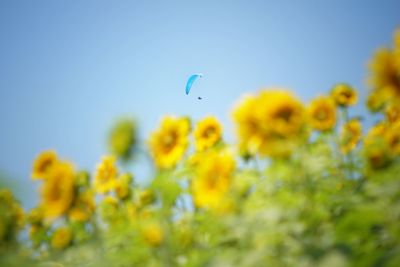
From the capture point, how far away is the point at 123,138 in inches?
164

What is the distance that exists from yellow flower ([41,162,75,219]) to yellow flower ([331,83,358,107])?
567 centimetres

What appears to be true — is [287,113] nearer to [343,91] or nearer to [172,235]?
[172,235]

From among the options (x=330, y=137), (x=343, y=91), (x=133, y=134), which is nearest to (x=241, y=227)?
(x=133, y=134)

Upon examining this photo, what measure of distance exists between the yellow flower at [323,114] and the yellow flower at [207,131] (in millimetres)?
1783

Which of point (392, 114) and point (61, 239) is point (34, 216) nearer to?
point (61, 239)

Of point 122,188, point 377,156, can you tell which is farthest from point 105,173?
point 377,156

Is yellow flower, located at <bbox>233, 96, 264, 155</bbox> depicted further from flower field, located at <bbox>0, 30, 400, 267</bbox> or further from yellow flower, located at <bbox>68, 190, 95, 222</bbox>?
yellow flower, located at <bbox>68, 190, 95, 222</bbox>

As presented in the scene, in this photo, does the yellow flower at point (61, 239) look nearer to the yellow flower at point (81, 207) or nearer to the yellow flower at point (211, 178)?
the yellow flower at point (81, 207)

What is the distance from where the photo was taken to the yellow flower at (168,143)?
455cm

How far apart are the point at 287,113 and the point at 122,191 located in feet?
14.8

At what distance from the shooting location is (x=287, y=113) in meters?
3.43

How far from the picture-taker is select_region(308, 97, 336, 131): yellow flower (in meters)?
6.34

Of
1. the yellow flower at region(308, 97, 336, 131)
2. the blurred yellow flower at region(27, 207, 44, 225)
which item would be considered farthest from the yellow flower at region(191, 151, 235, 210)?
the blurred yellow flower at region(27, 207, 44, 225)

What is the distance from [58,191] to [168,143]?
1.49 metres
